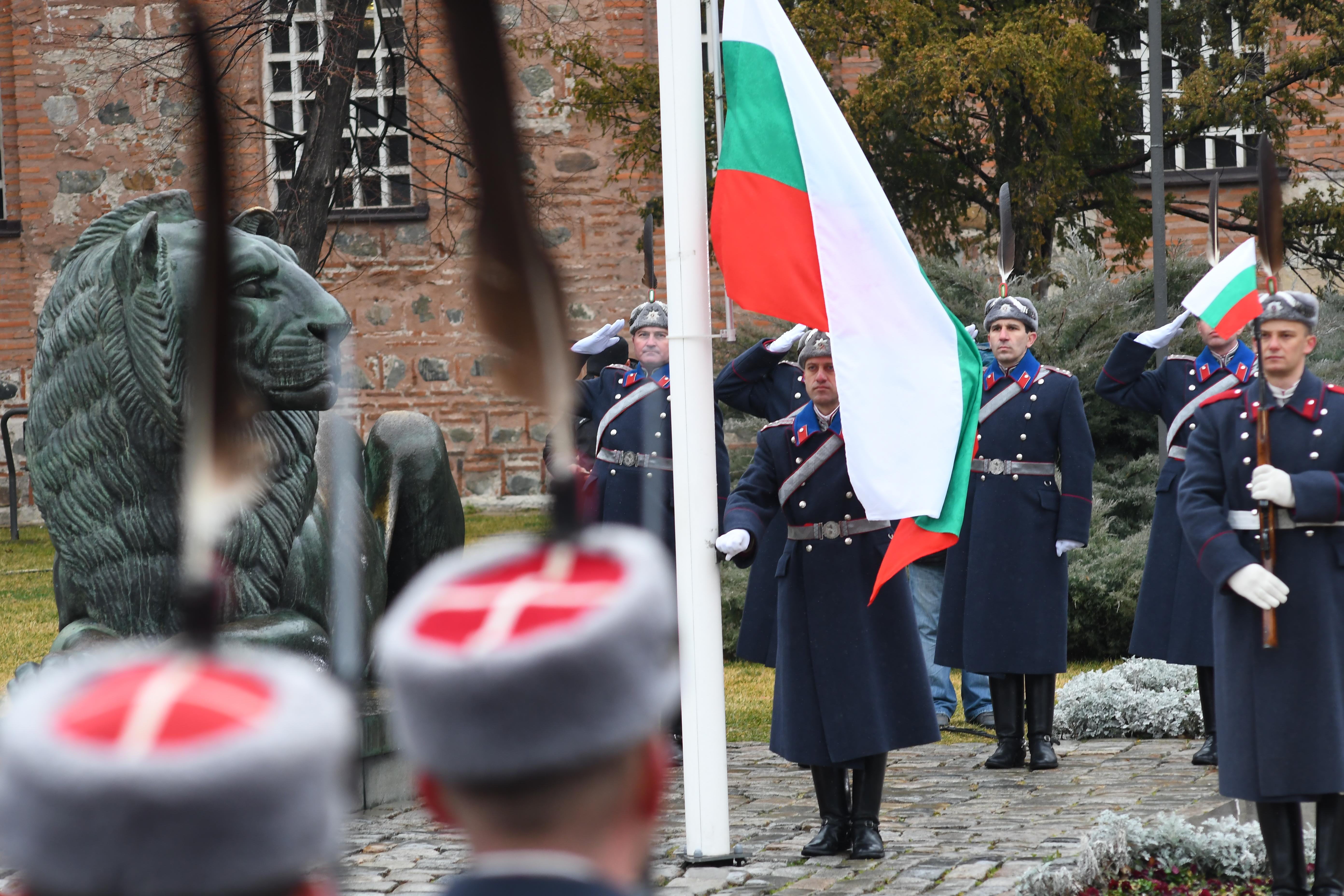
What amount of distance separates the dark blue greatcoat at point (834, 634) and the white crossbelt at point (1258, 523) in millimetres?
1223

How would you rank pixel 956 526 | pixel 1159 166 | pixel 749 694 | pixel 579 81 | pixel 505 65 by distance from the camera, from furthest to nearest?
pixel 579 81
pixel 1159 166
pixel 749 694
pixel 956 526
pixel 505 65

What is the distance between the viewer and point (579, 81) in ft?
46.2

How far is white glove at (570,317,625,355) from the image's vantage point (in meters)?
9.00

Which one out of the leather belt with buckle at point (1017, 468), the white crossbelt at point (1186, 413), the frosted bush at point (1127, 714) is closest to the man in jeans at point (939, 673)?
the frosted bush at point (1127, 714)

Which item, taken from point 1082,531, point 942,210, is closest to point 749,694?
point 1082,531

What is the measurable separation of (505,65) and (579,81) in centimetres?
1309

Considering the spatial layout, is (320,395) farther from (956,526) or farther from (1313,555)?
(1313,555)

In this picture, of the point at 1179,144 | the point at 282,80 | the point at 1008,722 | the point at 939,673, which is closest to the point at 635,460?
the point at 939,673

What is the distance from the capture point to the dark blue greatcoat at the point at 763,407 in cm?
761

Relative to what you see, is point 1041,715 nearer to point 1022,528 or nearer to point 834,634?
point 1022,528

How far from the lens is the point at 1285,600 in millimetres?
4770

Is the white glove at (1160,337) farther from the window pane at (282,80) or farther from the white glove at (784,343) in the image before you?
the window pane at (282,80)

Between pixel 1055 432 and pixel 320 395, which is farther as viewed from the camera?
pixel 1055 432

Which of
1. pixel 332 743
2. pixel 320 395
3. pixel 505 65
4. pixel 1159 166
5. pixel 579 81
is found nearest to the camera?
pixel 332 743
